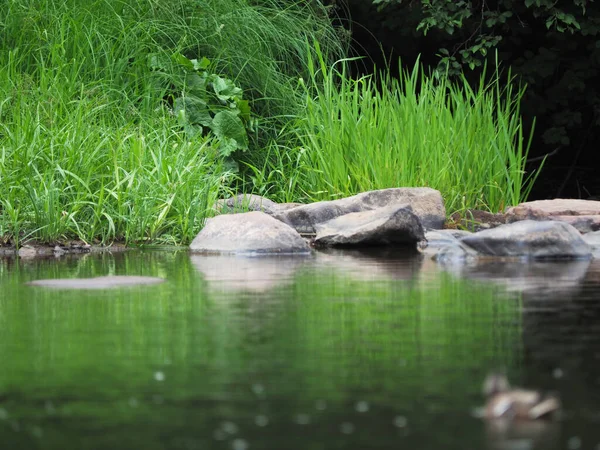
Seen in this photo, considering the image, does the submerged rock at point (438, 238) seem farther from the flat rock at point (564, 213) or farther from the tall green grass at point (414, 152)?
the tall green grass at point (414, 152)

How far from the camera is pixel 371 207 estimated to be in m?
8.66

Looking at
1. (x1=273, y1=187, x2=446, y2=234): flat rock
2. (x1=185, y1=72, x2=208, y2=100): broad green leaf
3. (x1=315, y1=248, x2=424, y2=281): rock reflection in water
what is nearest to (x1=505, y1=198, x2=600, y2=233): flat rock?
(x1=273, y1=187, x2=446, y2=234): flat rock

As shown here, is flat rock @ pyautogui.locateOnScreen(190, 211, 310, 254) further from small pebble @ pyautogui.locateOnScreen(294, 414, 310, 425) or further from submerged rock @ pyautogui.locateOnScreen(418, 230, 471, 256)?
small pebble @ pyautogui.locateOnScreen(294, 414, 310, 425)

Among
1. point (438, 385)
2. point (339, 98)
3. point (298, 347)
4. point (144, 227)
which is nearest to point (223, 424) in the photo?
point (438, 385)

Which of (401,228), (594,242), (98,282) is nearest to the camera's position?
(98,282)

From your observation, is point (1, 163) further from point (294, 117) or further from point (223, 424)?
point (223, 424)

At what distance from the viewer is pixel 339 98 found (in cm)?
994

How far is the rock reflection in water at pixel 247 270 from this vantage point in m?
5.05

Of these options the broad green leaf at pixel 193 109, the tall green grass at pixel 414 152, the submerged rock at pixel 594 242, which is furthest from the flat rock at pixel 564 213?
the broad green leaf at pixel 193 109

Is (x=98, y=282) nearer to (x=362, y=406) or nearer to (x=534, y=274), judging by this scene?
(x=534, y=274)

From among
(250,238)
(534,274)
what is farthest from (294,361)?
(250,238)

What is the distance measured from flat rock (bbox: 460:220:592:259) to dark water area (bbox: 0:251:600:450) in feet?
4.01

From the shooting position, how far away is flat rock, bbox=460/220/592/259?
661 cm

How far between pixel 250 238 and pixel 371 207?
5.60 feet
